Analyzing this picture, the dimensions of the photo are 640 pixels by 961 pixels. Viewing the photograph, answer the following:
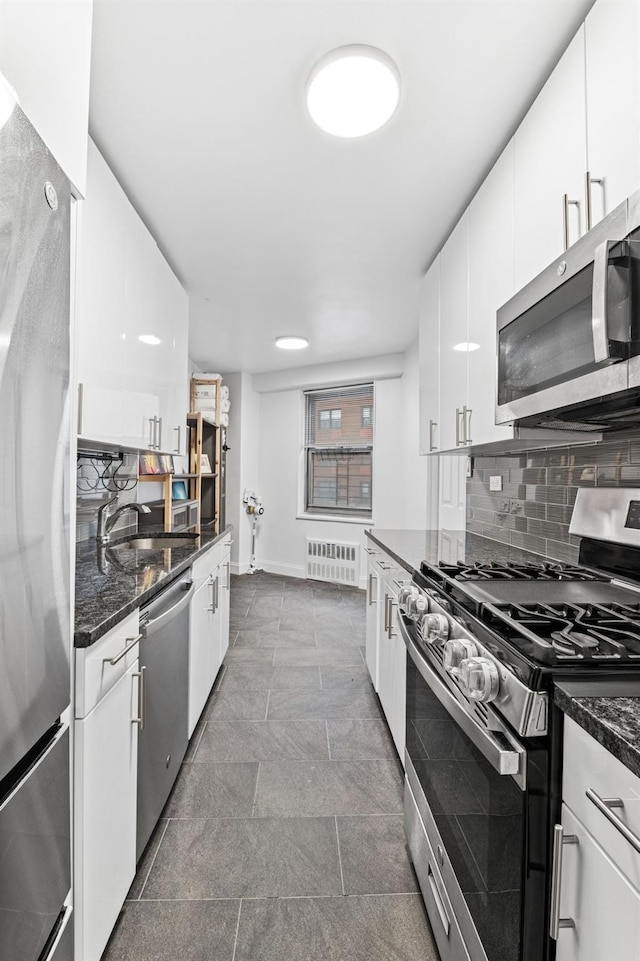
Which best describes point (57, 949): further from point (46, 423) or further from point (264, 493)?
point (264, 493)

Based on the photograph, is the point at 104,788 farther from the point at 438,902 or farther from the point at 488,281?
the point at 488,281

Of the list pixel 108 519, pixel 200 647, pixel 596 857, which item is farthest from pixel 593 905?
pixel 108 519

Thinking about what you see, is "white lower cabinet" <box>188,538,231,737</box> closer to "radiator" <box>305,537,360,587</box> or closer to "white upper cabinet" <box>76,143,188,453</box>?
"white upper cabinet" <box>76,143,188,453</box>

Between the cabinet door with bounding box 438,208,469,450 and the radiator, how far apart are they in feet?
10.2

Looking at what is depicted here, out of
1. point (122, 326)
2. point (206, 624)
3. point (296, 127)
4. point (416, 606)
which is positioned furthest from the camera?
point (206, 624)

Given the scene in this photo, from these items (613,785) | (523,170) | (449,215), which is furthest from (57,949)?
(449,215)

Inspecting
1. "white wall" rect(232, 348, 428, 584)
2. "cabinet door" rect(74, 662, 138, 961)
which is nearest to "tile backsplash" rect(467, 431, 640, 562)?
"cabinet door" rect(74, 662, 138, 961)

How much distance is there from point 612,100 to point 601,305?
0.59 metres

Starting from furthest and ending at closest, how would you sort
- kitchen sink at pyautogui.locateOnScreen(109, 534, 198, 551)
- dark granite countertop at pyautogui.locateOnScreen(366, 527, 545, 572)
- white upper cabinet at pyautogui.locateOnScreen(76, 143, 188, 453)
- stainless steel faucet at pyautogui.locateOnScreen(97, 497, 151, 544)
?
kitchen sink at pyautogui.locateOnScreen(109, 534, 198, 551) < stainless steel faucet at pyautogui.locateOnScreen(97, 497, 151, 544) < dark granite countertop at pyautogui.locateOnScreen(366, 527, 545, 572) < white upper cabinet at pyautogui.locateOnScreen(76, 143, 188, 453)

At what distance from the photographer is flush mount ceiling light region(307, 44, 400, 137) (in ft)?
4.75

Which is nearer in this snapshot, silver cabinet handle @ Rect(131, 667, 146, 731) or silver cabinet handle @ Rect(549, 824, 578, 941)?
silver cabinet handle @ Rect(549, 824, 578, 941)

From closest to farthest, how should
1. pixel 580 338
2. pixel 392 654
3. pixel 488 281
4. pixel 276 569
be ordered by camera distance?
pixel 580 338, pixel 488 281, pixel 392 654, pixel 276 569

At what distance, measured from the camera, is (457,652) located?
101 cm

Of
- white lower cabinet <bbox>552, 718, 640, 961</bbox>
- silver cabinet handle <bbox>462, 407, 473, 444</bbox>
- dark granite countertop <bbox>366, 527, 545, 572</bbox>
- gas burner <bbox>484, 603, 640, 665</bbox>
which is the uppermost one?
silver cabinet handle <bbox>462, 407, 473, 444</bbox>
